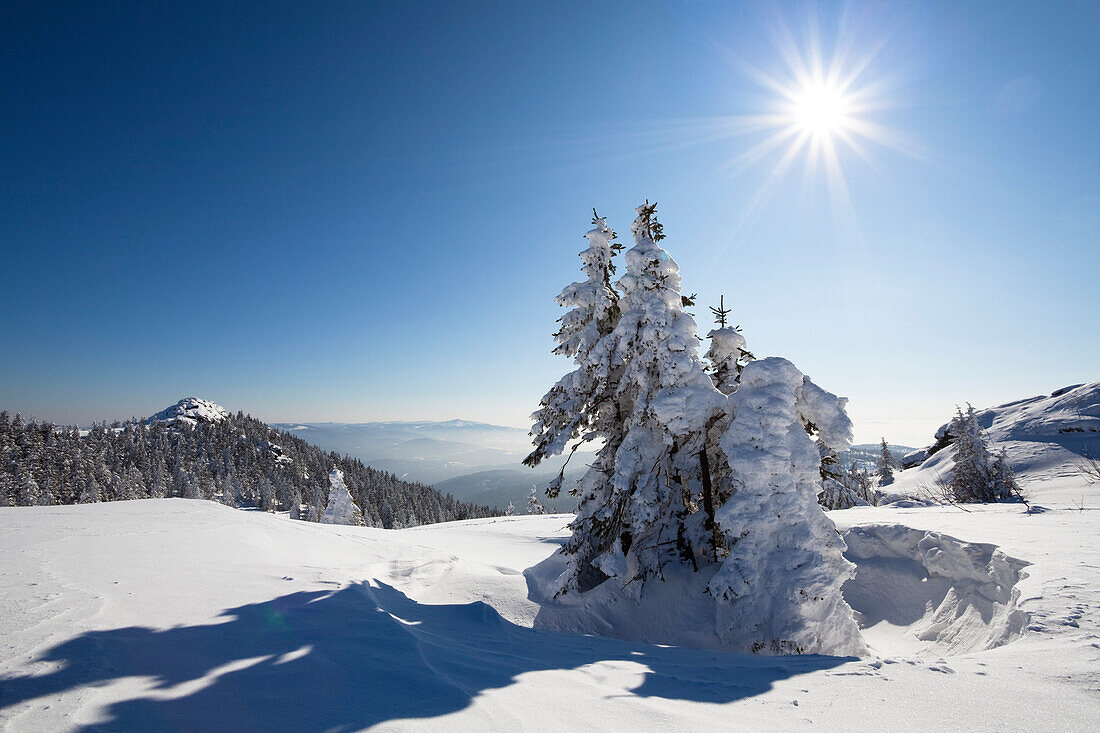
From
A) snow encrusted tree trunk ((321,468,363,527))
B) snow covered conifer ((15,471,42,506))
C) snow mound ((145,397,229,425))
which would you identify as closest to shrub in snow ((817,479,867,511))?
snow encrusted tree trunk ((321,468,363,527))

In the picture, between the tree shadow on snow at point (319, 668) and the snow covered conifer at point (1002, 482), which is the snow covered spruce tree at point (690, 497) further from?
the snow covered conifer at point (1002, 482)

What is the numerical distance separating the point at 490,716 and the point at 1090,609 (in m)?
8.10

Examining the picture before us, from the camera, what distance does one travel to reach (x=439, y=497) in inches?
4439

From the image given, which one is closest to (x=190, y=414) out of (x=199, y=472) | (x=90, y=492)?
(x=199, y=472)

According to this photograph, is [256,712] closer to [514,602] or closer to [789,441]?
[514,602]

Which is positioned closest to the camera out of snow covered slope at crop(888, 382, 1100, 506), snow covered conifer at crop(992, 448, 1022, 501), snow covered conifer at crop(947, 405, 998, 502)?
snow covered conifer at crop(992, 448, 1022, 501)

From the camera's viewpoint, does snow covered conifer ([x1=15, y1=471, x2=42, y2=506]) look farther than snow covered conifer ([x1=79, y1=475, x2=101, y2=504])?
No

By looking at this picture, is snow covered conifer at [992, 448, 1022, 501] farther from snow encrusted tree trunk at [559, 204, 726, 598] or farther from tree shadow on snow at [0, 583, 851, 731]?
tree shadow on snow at [0, 583, 851, 731]

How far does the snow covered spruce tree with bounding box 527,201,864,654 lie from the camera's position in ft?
26.8

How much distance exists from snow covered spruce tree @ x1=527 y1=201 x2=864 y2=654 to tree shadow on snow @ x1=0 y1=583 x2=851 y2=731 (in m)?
2.35

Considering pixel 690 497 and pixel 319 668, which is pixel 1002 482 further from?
pixel 319 668

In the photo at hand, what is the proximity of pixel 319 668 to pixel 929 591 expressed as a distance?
44.8ft

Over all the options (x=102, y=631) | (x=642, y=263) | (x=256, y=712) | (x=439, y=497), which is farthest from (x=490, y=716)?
(x=439, y=497)

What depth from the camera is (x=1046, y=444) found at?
3662 centimetres
